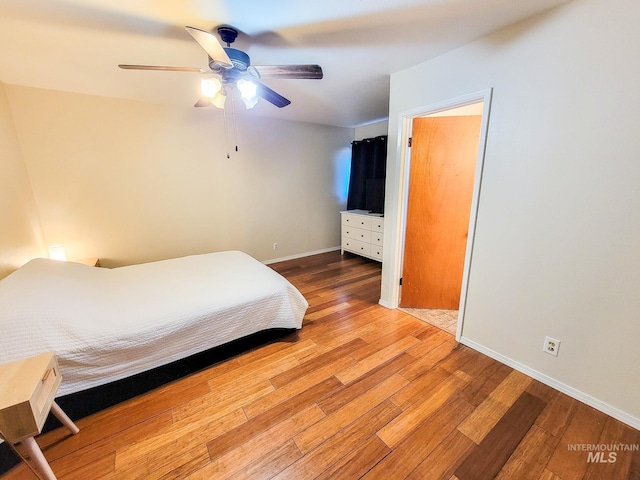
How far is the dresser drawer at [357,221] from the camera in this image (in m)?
3.97

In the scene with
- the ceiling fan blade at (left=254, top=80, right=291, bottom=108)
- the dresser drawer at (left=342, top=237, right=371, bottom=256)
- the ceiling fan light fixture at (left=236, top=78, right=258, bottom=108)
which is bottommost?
the dresser drawer at (left=342, top=237, right=371, bottom=256)

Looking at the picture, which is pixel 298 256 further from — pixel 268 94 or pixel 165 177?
pixel 268 94

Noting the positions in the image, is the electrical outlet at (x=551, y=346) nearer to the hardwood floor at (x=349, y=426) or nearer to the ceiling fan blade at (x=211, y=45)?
the hardwood floor at (x=349, y=426)

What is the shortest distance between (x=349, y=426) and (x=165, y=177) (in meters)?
3.28

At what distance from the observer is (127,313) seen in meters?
1.57

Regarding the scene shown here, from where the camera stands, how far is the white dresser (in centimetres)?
383

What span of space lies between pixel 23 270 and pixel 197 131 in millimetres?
2280

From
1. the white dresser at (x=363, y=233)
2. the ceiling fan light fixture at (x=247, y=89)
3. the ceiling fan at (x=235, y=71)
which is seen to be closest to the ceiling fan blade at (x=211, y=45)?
the ceiling fan at (x=235, y=71)

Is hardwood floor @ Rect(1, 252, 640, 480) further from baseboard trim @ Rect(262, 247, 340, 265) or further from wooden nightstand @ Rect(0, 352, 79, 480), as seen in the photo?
baseboard trim @ Rect(262, 247, 340, 265)

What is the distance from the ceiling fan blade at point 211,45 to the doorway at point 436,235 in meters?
1.50

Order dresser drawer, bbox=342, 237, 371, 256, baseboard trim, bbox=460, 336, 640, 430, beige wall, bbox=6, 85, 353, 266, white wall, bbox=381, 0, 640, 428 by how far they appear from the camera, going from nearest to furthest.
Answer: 1. white wall, bbox=381, 0, 640, 428
2. baseboard trim, bbox=460, 336, 640, 430
3. beige wall, bbox=6, 85, 353, 266
4. dresser drawer, bbox=342, 237, 371, 256

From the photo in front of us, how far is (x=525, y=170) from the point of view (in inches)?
63.0

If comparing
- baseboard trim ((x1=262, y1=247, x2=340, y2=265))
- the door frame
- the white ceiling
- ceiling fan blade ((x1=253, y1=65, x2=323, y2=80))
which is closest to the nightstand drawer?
the white ceiling

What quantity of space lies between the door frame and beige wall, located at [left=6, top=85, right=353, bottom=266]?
2.20m
